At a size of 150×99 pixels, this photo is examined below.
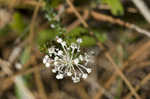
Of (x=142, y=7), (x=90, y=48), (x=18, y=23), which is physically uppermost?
(x=142, y=7)

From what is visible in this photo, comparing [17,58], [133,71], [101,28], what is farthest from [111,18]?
[17,58]

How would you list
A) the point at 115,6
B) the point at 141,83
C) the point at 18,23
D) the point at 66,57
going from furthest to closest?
the point at 18,23, the point at 141,83, the point at 115,6, the point at 66,57

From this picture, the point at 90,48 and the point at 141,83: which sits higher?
the point at 90,48

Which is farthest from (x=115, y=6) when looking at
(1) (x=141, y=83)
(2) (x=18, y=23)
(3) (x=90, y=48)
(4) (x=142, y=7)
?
(2) (x=18, y=23)

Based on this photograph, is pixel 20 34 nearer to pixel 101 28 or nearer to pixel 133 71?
pixel 101 28

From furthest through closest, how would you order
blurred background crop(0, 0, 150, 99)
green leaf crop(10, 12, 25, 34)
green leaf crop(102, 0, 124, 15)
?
green leaf crop(10, 12, 25, 34), blurred background crop(0, 0, 150, 99), green leaf crop(102, 0, 124, 15)

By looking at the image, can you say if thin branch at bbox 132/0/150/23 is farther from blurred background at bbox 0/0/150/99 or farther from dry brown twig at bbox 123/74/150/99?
dry brown twig at bbox 123/74/150/99

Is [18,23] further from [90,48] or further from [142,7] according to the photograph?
[142,7]

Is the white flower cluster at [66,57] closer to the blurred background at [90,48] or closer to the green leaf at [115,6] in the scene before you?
the green leaf at [115,6]

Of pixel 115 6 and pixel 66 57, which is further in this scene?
pixel 115 6

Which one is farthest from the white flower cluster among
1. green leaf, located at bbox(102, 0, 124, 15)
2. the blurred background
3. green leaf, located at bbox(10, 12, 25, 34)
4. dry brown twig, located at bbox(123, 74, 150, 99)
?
green leaf, located at bbox(10, 12, 25, 34)
